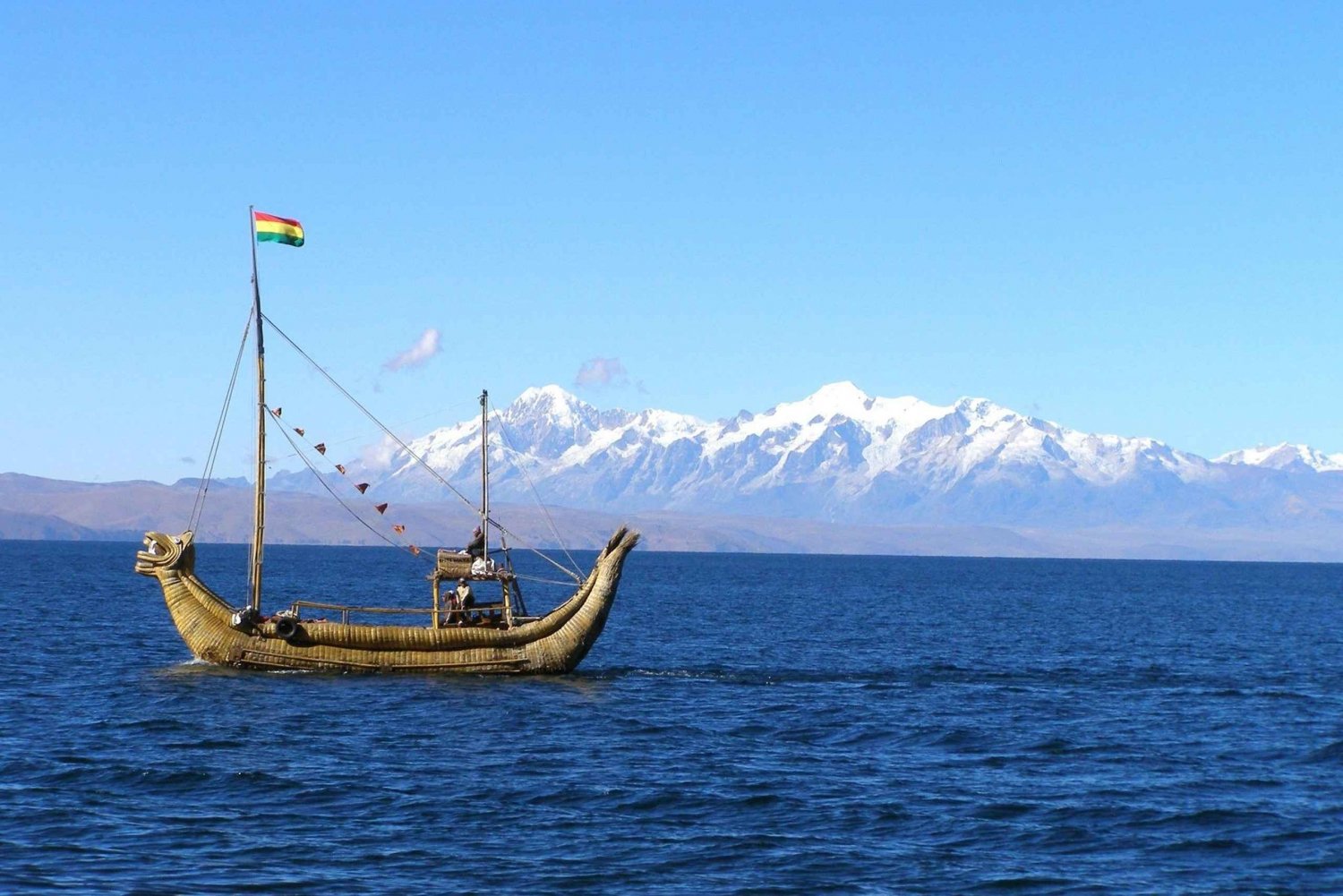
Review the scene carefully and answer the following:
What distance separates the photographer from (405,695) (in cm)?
5644

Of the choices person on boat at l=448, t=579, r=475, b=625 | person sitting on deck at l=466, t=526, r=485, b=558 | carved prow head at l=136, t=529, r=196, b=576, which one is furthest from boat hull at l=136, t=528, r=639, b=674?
person sitting on deck at l=466, t=526, r=485, b=558

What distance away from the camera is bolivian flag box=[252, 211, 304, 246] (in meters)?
59.6

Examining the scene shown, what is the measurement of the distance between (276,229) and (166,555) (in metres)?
12.9

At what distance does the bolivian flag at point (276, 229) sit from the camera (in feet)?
195

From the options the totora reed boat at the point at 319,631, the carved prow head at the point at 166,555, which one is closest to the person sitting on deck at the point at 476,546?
the totora reed boat at the point at 319,631

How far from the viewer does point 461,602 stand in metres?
62.5

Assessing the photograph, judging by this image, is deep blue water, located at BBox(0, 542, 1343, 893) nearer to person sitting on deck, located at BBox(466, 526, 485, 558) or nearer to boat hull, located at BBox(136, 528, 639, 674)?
boat hull, located at BBox(136, 528, 639, 674)

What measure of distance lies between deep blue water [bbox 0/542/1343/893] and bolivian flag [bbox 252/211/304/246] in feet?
52.6

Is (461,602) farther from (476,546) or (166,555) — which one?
(166,555)

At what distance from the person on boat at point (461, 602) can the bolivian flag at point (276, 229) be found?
1433 cm

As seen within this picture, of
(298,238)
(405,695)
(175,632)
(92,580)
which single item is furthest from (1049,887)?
(92,580)

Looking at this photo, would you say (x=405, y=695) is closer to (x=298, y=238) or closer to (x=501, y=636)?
(x=501, y=636)

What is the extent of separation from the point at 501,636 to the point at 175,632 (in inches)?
1303

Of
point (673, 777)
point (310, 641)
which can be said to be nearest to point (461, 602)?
point (310, 641)
